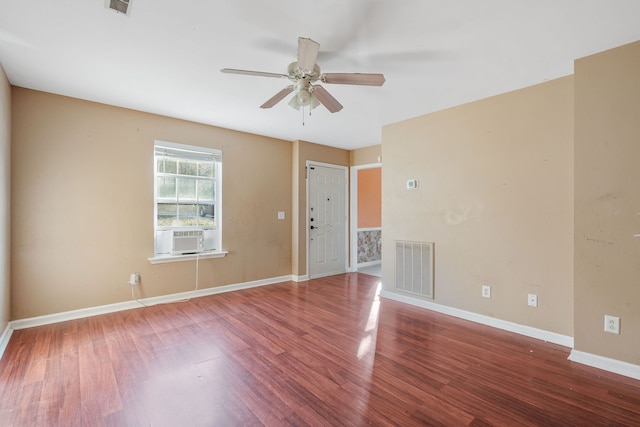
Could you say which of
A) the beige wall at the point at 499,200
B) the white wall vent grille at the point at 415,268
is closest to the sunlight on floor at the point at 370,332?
the white wall vent grille at the point at 415,268

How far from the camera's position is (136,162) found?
3650 millimetres

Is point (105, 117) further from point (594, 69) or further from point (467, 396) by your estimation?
point (594, 69)

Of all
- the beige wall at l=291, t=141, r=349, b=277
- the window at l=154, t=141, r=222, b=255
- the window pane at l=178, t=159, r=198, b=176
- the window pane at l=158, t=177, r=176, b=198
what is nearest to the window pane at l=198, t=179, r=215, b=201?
the window at l=154, t=141, r=222, b=255

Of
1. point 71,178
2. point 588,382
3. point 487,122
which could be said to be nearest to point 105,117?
point 71,178

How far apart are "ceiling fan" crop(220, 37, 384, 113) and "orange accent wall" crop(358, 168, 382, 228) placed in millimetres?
4297

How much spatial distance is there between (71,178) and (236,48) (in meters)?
2.51

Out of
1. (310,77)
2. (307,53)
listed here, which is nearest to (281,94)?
(310,77)

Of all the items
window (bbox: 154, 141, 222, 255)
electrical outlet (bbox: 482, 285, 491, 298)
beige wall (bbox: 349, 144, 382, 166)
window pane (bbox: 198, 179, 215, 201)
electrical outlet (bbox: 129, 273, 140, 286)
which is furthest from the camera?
beige wall (bbox: 349, 144, 382, 166)

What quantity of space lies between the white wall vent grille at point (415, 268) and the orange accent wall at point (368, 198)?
259 cm

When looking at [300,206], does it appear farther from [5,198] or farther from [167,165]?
[5,198]

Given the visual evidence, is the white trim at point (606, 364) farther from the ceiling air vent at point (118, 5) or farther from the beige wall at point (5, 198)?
the beige wall at point (5, 198)

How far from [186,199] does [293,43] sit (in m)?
2.80

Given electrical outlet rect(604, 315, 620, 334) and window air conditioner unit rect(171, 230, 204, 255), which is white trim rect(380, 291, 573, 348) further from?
window air conditioner unit rect(171, 230, 204, 255)

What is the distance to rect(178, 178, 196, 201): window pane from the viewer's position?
13.4ft
